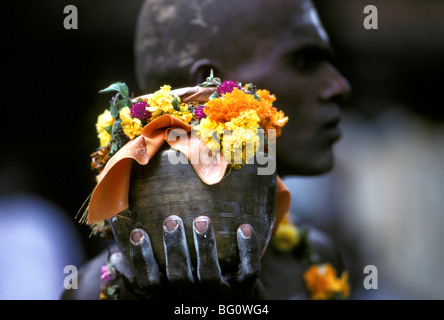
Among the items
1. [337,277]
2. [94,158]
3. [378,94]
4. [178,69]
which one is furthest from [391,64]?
[94,158]

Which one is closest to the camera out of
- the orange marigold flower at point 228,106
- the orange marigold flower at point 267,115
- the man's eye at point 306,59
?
the orange marigold flower at point 228,106

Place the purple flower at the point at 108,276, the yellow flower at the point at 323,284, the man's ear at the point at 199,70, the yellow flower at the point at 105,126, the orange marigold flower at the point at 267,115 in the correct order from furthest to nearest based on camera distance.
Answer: the yellow flower at the point at 323,284 → the man's ear at the point at 199,70 → the purple flower at the point at 108,276 → the yellow flower at the point at 105,126 → the orange marigold flower at the point at 267,115

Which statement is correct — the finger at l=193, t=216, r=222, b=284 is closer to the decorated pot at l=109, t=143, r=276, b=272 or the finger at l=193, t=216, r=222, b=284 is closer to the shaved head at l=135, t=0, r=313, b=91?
the decorated pot at l=109, t=143, r=276, b=272

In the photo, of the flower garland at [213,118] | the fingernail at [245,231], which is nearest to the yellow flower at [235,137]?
the flower garland at [213,118]

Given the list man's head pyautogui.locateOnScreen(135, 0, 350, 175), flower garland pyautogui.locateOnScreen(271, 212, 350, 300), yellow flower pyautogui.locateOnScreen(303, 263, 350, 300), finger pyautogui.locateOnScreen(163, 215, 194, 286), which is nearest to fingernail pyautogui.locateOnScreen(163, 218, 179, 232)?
finger pyautogui.locateOnScreen(163, 215, 194, 286)

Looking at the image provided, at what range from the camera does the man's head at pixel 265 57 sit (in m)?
3.69

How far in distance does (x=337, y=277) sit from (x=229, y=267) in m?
2.17

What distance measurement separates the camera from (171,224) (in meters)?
2.42

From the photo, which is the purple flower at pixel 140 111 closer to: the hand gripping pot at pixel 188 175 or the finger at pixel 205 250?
the hand gripping pot at pixel 188 175

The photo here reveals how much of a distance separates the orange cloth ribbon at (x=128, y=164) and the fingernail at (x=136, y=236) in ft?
0.34

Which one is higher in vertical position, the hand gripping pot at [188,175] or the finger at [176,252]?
the hand gripping pot at [188,175]

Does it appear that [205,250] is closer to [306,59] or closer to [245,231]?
[245,231]

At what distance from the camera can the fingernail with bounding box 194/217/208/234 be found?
241 cm

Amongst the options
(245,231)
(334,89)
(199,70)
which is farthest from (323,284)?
(245,231)
